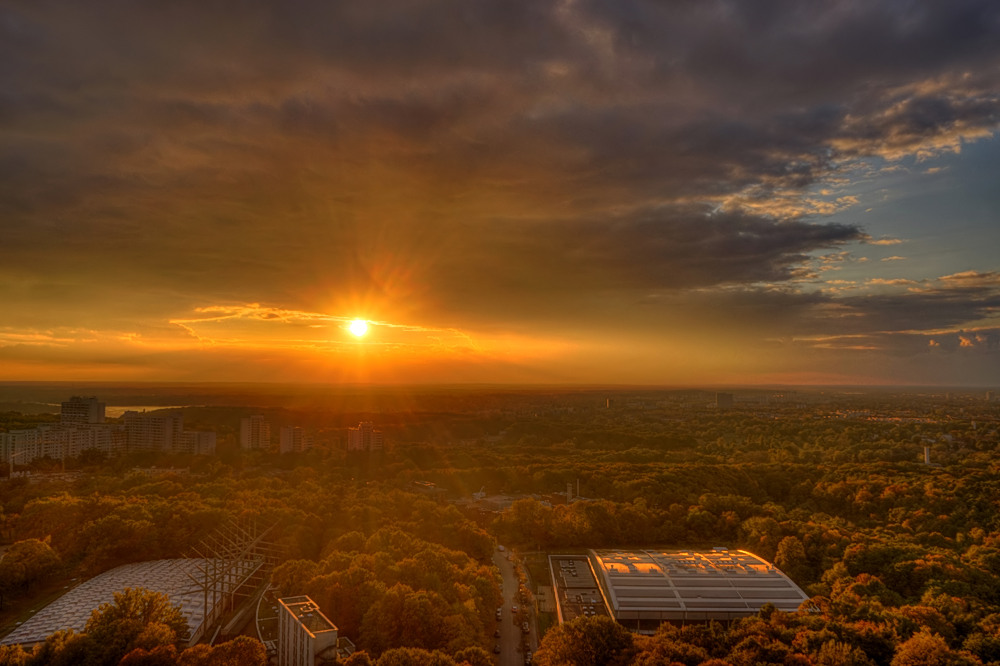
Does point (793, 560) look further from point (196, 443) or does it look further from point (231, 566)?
point (196, 443)

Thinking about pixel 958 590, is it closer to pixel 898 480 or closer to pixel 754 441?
pixel 898 480

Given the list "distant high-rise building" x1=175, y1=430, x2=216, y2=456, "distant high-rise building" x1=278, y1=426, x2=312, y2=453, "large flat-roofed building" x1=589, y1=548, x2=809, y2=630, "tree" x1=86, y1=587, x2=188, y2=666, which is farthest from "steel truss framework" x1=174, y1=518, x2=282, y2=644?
"distant high-rise building" x1=175, y1=430, x2=216, y2=456

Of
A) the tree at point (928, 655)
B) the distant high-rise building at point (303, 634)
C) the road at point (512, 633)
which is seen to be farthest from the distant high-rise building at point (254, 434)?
the tree at point (928, 655)

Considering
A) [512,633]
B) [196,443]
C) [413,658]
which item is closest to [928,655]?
[512,633]

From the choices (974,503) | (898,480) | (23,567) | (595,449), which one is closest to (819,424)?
(595,449)

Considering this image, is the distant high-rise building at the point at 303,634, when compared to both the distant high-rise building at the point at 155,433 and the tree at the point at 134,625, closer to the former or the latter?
the tree at the point at 134,625

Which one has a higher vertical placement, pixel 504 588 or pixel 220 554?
pixel 220 554

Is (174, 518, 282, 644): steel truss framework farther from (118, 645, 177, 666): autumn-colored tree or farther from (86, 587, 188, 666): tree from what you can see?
(118, 645, 177, 666): autumn-colored tree
